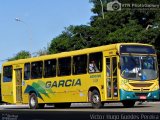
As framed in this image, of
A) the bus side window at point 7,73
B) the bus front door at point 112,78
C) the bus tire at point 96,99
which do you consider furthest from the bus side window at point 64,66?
the bus side window at point 7,73

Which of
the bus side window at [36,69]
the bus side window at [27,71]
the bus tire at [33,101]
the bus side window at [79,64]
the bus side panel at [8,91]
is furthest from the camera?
the bus side panel at [8,91]

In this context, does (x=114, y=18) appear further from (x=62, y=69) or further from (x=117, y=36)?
(x=62, y=69)

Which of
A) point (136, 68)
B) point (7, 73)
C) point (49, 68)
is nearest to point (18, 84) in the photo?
point (7, 73)

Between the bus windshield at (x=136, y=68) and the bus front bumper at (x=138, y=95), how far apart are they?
67 centimetres

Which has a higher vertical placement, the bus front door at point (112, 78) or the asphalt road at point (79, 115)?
the bus front door at point (112, 78)

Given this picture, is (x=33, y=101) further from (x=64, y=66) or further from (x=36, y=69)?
(x=64, y=66)

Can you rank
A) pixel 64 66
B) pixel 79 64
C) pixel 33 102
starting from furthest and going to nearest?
1. pixel 33 102
2. pixel 64 66
3. pixel 79 64

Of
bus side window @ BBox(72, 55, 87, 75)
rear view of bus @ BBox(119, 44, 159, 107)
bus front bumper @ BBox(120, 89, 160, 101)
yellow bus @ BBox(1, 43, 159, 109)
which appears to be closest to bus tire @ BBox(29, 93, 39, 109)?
yellow bus @ BBox(1, 43, 159, 109)

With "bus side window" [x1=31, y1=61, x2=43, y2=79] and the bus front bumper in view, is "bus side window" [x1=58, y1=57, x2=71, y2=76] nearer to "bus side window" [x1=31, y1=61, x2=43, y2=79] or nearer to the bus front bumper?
"bus side window" [x1=31, y1=61, x2=43, y2=79]

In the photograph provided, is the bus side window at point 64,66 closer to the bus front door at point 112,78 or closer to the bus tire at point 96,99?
the bus tire at point 96,99

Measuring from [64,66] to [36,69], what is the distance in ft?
9.06

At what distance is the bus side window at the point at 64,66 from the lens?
2556 centimetres

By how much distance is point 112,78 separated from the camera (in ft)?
76.0

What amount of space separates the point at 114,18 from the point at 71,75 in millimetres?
29127
